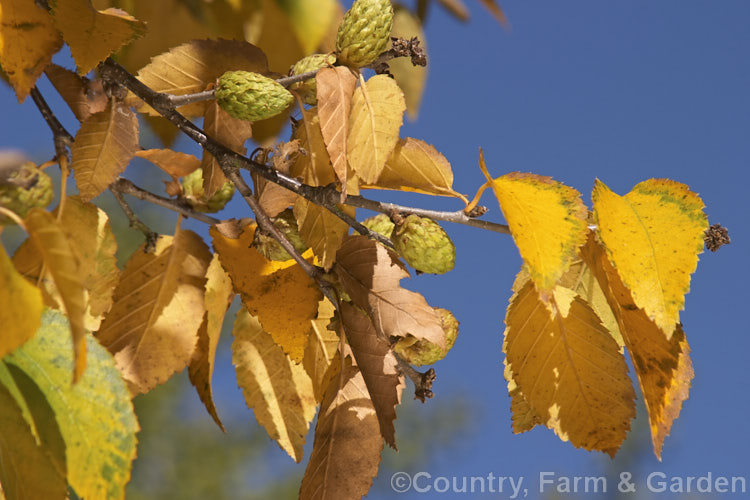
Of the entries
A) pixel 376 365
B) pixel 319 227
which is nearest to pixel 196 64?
pixel 319 227

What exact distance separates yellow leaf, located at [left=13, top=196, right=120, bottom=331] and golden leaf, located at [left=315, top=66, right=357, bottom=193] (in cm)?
24

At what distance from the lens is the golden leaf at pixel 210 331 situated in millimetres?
608

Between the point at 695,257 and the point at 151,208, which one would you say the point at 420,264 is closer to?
the point at 695,257

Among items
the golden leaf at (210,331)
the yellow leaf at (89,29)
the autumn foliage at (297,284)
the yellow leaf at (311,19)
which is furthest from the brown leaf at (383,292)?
the yellow leaf at (311,19)

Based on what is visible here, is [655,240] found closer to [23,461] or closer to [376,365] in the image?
[376,365]

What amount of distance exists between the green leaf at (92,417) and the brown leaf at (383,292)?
0.56 feet

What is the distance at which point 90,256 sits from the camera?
0.65 meters

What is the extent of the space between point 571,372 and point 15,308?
34cm

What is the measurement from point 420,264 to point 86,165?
27 cm

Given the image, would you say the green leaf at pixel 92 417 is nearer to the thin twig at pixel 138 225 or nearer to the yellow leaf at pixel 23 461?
the yellow leaf at pixel 23 461

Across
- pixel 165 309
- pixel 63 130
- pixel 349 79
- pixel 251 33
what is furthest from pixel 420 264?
pixel 251 33

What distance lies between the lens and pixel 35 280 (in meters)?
0.64

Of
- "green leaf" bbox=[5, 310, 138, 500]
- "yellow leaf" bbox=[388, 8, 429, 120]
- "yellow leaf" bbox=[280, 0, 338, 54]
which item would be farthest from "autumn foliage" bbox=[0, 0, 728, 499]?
"yellow leaf" bbox=[388, 8, 429, 120]

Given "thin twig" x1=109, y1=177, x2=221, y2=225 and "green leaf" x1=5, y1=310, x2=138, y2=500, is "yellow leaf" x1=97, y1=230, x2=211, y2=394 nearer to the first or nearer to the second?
"thin twig" x1=109, y1=177, x2=221, y2=225
